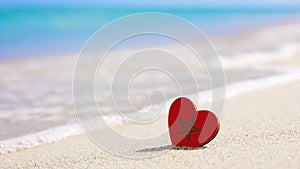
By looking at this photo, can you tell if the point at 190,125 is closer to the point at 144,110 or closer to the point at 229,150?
the point at 229,150

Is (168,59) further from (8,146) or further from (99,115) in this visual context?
(8,146)

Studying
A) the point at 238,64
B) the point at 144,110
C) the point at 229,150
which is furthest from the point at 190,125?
the point at 238,64

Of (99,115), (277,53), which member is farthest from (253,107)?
(277,53)

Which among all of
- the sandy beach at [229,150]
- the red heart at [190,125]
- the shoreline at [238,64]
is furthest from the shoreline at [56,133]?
the red heart at [190,125]

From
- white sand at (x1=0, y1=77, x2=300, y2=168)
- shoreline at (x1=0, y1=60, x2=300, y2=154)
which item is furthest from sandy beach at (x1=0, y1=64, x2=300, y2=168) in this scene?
shoreline at (x1=0, y1=60, x2=300, y2=154)

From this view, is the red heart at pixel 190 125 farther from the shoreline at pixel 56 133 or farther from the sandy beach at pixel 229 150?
the shoreline at pixel 56 133
